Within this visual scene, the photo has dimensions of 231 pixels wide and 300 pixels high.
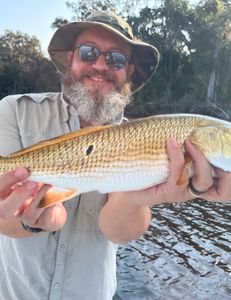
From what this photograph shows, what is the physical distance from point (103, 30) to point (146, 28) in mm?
45003

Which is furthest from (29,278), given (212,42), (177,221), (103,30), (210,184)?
(212,42)

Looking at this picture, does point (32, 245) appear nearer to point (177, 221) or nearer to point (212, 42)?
point (177, 221)

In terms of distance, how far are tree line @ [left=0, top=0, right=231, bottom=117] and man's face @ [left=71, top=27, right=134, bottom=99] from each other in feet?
127

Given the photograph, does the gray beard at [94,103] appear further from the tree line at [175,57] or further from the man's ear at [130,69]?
the tree line at [175,57]

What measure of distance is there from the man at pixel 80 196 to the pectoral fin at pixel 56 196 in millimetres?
46

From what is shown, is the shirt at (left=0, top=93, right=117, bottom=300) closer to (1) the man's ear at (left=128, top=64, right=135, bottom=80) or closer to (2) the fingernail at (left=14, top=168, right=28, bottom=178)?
(2) the fingernail at (left=14, top=168, right=28, bottom=178)

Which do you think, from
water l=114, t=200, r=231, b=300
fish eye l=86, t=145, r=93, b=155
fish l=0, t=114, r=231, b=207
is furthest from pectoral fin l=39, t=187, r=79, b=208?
water l=114, t=200, r=231, b=300

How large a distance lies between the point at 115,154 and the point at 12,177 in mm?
610

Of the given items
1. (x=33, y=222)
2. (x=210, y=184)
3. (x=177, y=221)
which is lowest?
(x=177, y=221)

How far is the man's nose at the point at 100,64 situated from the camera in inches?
140

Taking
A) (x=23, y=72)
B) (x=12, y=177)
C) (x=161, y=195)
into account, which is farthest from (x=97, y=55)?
(x=23, y=72)

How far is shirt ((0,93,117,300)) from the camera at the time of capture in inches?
123

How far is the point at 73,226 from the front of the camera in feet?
10.6

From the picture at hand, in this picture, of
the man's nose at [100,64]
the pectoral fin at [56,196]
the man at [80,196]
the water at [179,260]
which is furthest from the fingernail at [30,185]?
the water at [179,260]
